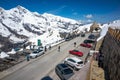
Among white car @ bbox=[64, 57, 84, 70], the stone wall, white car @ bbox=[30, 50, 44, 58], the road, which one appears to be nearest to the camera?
the stone wall

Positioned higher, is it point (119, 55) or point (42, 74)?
point (119, 55)

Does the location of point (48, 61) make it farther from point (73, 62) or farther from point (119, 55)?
point (119, 55)

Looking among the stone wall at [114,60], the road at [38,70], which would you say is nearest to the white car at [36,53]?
the road at [38,70]

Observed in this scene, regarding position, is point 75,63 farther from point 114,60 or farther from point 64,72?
point 114,60

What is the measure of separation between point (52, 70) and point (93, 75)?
36.6ft

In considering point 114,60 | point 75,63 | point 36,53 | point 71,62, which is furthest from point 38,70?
point 114,60

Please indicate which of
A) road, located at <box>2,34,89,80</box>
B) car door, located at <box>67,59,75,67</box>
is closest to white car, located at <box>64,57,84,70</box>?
car door, located at <box>67,59,75,67</box>

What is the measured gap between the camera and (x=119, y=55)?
41.3 ft

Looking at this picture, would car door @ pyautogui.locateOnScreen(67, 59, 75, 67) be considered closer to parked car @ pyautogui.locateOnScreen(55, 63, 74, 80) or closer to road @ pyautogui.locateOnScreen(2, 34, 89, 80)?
road @ pyautogui.locateOnScreen(2, 34, 89, 80)

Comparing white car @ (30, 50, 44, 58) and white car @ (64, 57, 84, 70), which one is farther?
white car @ (30, 50, 44, 58)

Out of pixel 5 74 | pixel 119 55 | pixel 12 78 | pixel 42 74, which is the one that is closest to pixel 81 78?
pixel 119 55

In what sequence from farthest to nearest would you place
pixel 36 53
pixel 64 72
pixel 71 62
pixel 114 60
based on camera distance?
1. pixel 36 53
2. pixel 71 62
3. pixel 64 72
4. pixel 114 60

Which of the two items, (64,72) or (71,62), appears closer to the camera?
(64,72)

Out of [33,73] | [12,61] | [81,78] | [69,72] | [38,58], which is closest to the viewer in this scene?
[81,78]
